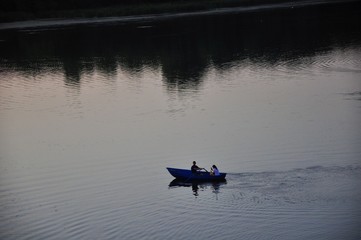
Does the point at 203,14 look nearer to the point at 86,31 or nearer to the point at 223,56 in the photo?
the point at 86,31

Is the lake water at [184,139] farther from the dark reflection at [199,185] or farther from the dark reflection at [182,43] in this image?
the dark reflection at [182,43]

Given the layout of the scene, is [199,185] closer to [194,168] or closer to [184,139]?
[194,168]

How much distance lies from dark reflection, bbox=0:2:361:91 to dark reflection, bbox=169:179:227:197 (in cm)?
1769

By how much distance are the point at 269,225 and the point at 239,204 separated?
6.31 ft

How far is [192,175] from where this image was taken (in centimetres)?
2692

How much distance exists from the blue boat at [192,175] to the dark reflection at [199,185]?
154mm

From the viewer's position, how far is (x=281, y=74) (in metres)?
46.8

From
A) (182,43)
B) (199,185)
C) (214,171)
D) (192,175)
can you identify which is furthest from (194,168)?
(182,43)

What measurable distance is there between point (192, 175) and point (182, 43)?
127 feet

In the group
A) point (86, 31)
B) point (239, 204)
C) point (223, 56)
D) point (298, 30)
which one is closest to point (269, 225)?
point (239, 204)

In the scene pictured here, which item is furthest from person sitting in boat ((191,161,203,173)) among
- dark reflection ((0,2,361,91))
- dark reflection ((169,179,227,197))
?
dark reflection ((0,2,361,91))

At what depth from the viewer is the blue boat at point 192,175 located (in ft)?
87.0

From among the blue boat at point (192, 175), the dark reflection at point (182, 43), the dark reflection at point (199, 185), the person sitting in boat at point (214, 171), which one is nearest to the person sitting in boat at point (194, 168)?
the blue boat at point (192, 175)

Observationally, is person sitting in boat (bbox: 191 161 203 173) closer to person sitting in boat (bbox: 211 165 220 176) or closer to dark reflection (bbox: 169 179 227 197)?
dark reflection (bbox: 169 179 227 197)
